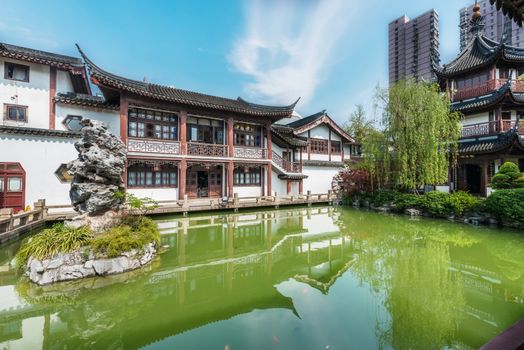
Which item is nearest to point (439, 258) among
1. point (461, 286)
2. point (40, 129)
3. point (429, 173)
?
point (461, 286)

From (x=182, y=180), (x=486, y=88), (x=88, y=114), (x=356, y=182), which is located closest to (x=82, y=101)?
(x=88, y=114)

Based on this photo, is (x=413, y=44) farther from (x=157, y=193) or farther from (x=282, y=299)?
(x=282, y=299)

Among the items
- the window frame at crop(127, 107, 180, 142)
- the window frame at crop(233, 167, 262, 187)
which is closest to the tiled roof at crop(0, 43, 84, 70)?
the window frame at crop(127, 107, 180, 142)

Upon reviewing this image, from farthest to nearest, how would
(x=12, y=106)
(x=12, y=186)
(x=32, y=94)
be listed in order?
(x=32, y=94) < (x=12, y=106) < (x=12, y=186)

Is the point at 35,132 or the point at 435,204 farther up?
the point at 35,132

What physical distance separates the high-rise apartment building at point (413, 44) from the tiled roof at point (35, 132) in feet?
169

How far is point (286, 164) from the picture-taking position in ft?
54.2

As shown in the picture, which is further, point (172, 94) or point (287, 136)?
point (287, 136)

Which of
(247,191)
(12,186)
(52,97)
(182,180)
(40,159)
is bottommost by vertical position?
(247,191)

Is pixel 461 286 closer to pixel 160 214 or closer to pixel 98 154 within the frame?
pixel 98 154

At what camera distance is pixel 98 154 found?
6.07 meters

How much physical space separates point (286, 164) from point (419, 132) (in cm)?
743

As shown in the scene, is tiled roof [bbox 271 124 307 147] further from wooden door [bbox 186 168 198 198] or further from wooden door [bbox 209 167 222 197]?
wooden door [bbox 186 168 198 198]

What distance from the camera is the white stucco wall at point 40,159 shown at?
31.6ft
